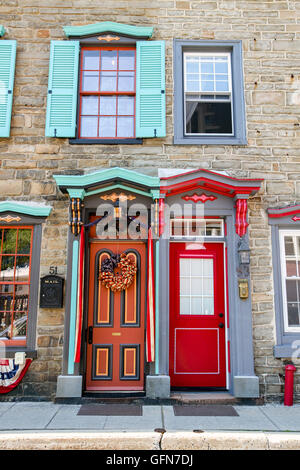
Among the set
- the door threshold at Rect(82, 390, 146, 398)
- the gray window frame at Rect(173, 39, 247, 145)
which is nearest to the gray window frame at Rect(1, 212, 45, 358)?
the door threshold at Rect(82, 390, 146, 398)

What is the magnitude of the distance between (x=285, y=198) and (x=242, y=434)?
3.77 metres

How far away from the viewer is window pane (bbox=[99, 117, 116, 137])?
21.8 feet

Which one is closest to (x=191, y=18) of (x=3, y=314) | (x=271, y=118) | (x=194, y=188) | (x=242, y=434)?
(x=271, y=118)

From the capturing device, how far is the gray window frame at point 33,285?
597cm

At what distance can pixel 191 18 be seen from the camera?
685 cm

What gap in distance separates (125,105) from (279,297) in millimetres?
4305

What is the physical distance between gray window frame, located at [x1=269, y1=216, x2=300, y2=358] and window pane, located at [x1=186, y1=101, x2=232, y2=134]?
1915 millimetres

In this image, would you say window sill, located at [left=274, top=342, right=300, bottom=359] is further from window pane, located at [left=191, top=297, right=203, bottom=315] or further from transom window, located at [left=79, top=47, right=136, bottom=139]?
transom window, located at [left=79, top=47, right=136, bottom=139]

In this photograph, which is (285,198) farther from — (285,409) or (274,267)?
(285,409)

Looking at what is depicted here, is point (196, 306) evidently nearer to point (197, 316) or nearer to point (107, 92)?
point (197, 316)

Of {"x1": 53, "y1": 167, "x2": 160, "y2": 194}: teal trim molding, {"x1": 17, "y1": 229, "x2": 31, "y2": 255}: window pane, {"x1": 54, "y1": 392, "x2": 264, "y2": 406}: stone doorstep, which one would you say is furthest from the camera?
{"x1": 17, "y1": 229, "x2": 31, "y2": 255}: window pane

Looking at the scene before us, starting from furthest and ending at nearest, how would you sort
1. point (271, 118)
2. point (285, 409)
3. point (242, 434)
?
point (271, 118), point (285, 409), point (242, 434)

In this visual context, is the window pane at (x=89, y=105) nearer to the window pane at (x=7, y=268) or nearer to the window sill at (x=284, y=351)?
the window pane at (x=7, y=268)

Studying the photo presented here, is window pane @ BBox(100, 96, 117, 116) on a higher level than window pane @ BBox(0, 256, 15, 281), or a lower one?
higher
